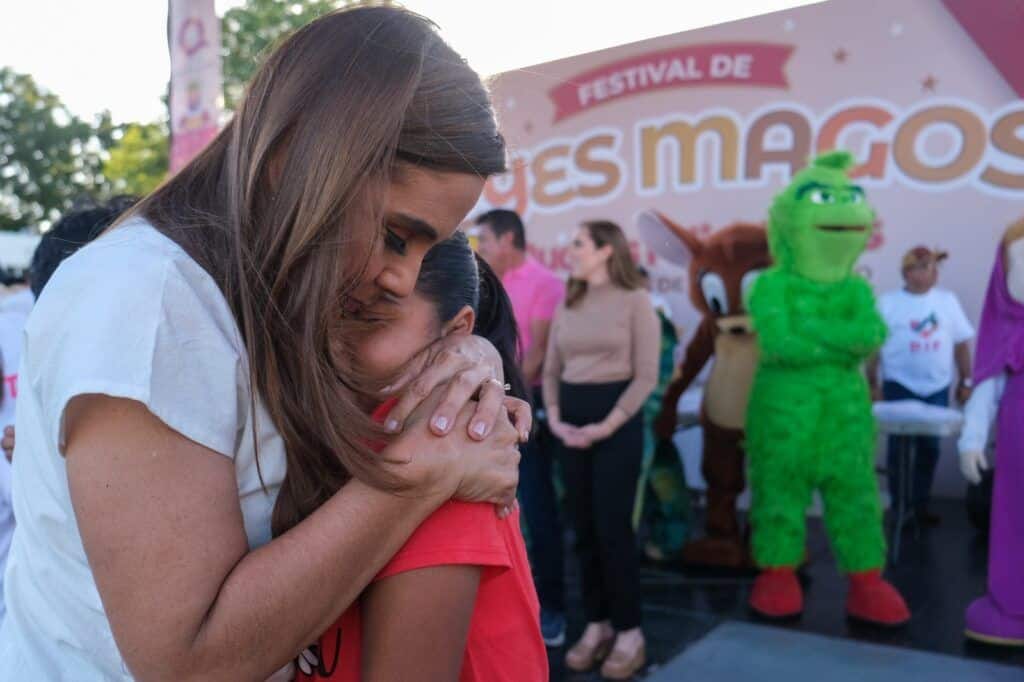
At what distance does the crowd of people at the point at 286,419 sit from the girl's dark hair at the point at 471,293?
8 centimetres

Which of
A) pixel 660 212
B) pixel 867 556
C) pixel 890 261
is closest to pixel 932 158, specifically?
pixel 890 261

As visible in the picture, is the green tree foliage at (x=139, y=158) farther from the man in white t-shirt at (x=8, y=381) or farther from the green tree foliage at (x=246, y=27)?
the man in white t-shirt at (x=8, y=381)

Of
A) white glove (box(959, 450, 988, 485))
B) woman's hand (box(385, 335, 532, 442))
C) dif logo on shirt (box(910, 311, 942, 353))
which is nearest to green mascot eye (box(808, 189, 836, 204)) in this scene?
white glove (box(959, 450, 988, 485))

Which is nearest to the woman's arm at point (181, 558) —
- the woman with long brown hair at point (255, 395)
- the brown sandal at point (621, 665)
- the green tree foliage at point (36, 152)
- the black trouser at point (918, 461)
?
the woman with long brown hair at point (255, 395)

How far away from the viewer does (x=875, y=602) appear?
13.9ft

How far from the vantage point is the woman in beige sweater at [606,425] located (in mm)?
3885

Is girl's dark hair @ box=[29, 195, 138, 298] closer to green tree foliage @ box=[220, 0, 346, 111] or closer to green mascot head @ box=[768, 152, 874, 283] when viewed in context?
green mascot head @ box=[768, 152, 874, 283]

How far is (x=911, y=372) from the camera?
19.9 ft

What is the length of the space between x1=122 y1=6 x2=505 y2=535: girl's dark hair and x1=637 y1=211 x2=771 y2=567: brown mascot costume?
447 centimetres

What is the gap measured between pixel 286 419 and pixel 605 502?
306cm

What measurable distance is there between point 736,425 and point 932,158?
7.45 feet

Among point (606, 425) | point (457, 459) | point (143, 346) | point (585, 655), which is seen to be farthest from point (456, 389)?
point (585, 655)

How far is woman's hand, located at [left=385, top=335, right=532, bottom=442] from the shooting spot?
1.07m

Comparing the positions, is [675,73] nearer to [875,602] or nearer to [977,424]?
[977,424]
